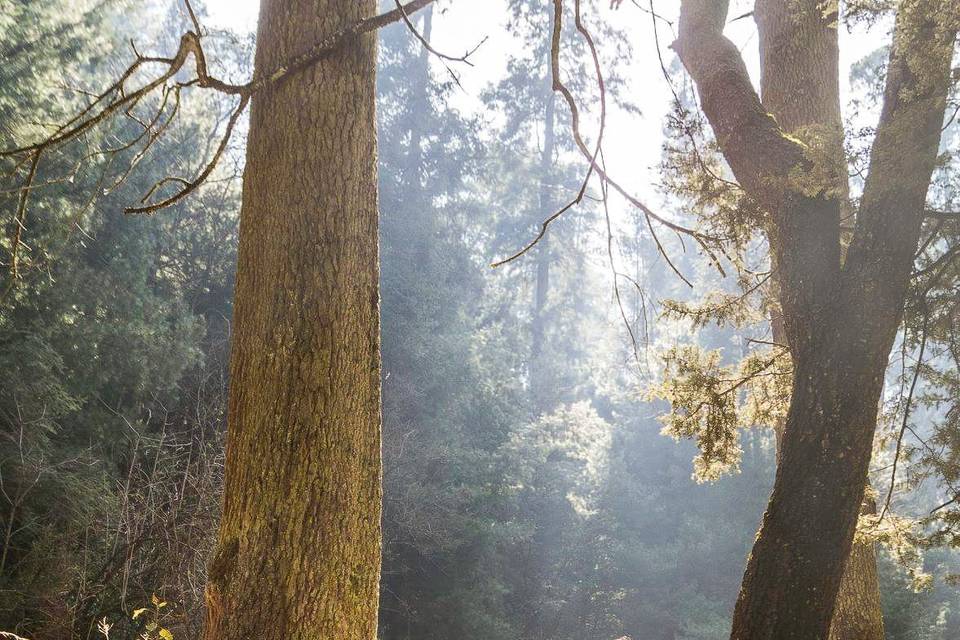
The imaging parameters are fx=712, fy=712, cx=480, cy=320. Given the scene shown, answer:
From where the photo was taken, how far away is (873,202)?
9.87 feet

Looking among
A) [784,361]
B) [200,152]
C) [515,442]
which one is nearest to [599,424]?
[515,442]

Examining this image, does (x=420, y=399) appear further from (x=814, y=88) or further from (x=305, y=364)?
(x=305, y=364)

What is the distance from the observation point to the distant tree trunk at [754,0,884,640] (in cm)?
430

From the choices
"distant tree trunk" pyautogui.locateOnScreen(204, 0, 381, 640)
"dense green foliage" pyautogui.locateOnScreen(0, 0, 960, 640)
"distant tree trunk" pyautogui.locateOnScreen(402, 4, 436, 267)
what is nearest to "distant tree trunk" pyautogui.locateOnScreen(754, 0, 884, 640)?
"dense green foliage" pyautogui.locateOnScreen(0, 0, 960, 640)

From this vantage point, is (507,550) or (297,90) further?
(507,550)

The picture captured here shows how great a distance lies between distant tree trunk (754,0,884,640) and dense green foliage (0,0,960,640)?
115 centimetres

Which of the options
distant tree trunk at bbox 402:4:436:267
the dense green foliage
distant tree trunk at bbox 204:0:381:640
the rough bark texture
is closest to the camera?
distant tree trunk at bbox 204:0:381:640

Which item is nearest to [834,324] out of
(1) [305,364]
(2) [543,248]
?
(1) [305,364]

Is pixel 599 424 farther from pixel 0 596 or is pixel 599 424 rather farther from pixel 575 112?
pixel 575 112

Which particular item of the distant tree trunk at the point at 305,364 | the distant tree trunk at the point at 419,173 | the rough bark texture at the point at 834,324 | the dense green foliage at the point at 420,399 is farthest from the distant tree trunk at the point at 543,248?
the distant tree trunk at the point at 305,364

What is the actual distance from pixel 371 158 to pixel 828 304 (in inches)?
78.0

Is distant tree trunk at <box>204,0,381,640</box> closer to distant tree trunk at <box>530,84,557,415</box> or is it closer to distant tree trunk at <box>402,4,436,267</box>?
distant tree trunk at <box>402,4,436,267</box>

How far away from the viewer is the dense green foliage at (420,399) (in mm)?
7504

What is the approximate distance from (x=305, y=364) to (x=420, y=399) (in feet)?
46.7
